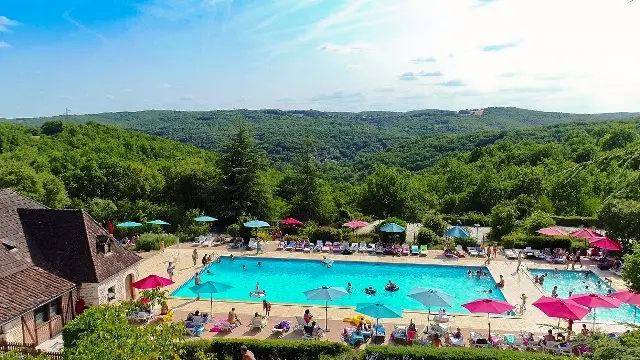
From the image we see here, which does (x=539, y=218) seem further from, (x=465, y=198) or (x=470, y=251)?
(x=465, y=198)

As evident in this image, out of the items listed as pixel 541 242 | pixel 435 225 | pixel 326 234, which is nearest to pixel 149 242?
pixel 326 234

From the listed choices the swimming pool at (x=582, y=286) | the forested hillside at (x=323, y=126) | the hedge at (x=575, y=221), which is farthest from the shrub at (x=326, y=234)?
the forested hillside at (x=323, y=126)

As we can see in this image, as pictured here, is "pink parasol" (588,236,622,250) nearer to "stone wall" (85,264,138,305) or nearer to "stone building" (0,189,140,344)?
"stone building" (0,189,140,344)

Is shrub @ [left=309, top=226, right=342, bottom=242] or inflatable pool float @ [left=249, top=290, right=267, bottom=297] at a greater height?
shrub @ [left=309, top=226, right=342, bottom=242]

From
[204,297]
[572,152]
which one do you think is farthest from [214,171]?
[572,152]

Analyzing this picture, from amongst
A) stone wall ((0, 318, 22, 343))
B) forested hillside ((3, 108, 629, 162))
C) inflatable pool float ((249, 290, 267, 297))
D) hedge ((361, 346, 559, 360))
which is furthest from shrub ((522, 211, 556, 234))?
forested hillside ((3, 108, 629, 162))

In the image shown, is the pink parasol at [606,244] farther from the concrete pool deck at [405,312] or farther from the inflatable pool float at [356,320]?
the inflatable pool float at [356,320]
